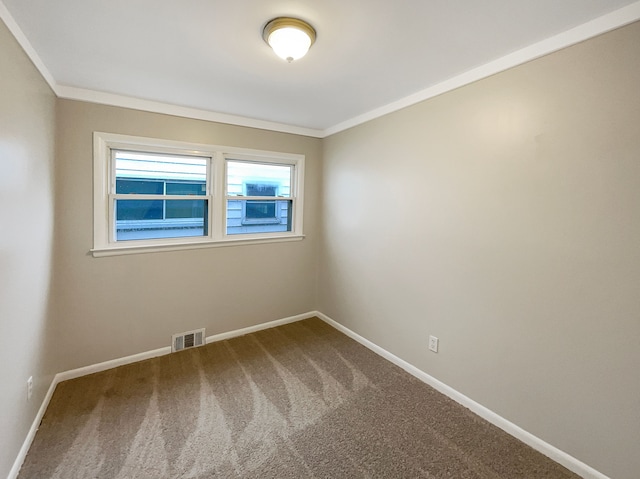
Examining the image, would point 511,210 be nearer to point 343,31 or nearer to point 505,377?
point 505,377

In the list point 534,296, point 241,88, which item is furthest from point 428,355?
point 241,88

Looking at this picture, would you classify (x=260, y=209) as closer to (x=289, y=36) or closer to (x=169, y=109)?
(x=169, y=109)

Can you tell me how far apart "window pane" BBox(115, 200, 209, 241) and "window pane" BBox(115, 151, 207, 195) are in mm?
113

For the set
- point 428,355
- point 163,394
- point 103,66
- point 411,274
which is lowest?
point 163,394

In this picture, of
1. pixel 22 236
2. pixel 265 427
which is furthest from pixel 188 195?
pixel 265 427

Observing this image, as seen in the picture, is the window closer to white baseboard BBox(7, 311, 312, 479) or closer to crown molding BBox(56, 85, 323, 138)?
crown molding BBox(56, 85, 323, 138)

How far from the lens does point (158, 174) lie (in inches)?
113

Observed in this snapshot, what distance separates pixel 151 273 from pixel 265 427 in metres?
1.75

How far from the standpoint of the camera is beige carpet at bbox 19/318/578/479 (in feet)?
5.52

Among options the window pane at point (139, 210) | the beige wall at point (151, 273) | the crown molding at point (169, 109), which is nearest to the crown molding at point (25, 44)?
the crown molding at point (169, 109)

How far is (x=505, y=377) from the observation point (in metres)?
1.98

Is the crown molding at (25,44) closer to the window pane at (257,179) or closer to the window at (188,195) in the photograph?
the window at (188,195)

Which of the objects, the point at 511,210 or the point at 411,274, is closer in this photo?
the point at 511,210

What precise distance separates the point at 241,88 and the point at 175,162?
108 centimetres
